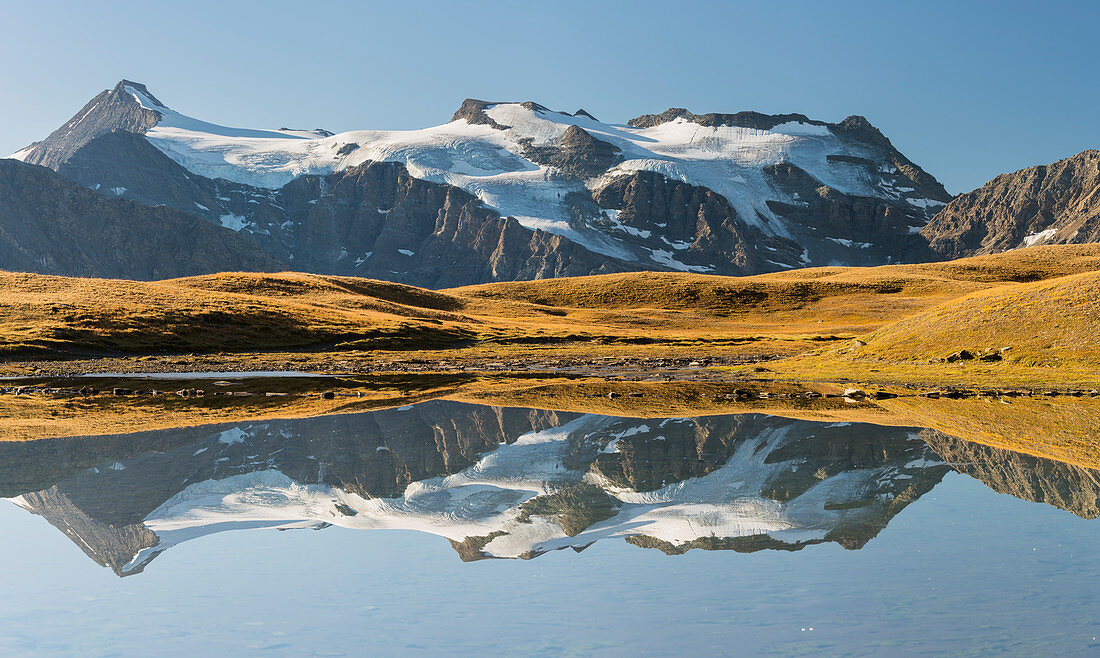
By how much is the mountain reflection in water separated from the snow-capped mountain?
0.21ft

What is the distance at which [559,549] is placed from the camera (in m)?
13.2

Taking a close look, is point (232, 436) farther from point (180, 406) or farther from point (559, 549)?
point (559, 549)

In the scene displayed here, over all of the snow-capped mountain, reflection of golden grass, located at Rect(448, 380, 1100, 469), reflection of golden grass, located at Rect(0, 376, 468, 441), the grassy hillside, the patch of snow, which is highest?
the grassy hillside

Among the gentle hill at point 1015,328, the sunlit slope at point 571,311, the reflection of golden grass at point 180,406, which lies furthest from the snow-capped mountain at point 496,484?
the sunlit slope at point 571,311

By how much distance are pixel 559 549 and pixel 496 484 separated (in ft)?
19.8

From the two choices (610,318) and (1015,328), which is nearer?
(1015,328)

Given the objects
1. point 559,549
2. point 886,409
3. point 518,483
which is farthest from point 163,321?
point 559,549

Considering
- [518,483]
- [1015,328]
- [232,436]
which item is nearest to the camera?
[518,483]

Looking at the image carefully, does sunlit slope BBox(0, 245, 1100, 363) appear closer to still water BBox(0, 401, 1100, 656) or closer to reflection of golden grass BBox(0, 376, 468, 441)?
reflection of golden grass BBox(0, 376, 468, 441)

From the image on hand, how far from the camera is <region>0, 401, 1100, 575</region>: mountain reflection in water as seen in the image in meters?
14.3

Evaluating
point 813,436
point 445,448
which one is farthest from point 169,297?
point 813,436

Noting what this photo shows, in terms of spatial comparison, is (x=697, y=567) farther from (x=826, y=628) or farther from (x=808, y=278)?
(x=808, y=278)

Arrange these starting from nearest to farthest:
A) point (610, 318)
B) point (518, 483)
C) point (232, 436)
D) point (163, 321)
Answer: point (518, 483) → point (232, 436) → point (163, 321) → point (610, 318)

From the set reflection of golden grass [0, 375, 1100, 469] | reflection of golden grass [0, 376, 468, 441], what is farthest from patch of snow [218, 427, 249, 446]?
reflection of golden grass [0, 375, 1100, 469]
